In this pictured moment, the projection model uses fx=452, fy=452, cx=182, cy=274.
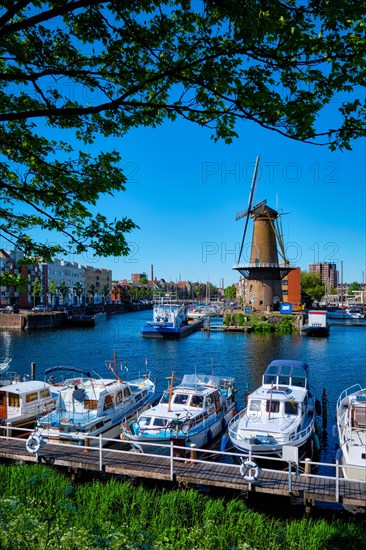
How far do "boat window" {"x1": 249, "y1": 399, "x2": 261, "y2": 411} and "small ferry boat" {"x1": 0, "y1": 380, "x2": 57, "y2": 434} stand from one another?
10532 mm

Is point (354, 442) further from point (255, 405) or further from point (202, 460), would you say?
point (202, 460)

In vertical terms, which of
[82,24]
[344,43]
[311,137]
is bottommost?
[311,137]

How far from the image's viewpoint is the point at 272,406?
68.4ft

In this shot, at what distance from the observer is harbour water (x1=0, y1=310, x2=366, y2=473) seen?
4044 centimetres

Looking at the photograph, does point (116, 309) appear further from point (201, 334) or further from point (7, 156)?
point (7, 156)

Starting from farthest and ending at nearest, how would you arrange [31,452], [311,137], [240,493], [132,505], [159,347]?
[159,347] < [31,452] < [240,493] < [132,505] < [311,137]

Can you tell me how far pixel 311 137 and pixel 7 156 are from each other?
635cm

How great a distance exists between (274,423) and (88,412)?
8.70 meters

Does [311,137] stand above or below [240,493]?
above

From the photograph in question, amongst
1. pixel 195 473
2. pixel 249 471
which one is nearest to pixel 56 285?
pixel 195 473

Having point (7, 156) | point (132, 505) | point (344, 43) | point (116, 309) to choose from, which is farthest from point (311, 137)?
point (116, 309)

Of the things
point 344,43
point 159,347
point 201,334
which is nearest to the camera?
point 344,43

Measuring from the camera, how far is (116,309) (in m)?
157

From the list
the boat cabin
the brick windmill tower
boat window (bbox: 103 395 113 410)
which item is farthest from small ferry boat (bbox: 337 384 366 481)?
Result: the brick windmill tower
